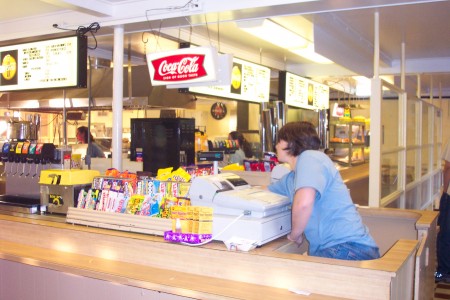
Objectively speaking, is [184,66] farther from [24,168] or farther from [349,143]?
[349,143]

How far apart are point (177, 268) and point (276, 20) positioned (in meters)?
3.75

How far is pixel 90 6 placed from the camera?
14.0 ft

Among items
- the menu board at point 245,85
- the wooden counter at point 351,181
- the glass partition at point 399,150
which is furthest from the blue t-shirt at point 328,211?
the menu board at point 245,85

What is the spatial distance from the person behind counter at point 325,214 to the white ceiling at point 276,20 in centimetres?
164

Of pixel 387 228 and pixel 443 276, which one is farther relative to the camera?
pixel 443 276

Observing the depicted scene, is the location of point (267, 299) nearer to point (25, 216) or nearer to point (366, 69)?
point (25, 216)

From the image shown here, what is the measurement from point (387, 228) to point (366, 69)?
14.5 feet

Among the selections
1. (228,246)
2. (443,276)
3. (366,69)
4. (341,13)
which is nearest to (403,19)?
(341,13)

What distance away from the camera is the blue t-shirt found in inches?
105

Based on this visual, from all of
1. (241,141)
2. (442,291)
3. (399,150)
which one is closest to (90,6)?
(399,150)

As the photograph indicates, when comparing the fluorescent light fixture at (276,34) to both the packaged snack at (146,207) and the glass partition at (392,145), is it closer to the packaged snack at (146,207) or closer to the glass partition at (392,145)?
the glass partition at (392,145)

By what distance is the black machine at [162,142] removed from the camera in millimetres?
5711

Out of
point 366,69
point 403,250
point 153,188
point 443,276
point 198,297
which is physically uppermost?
point 366,69

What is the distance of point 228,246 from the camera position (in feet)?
8.71
